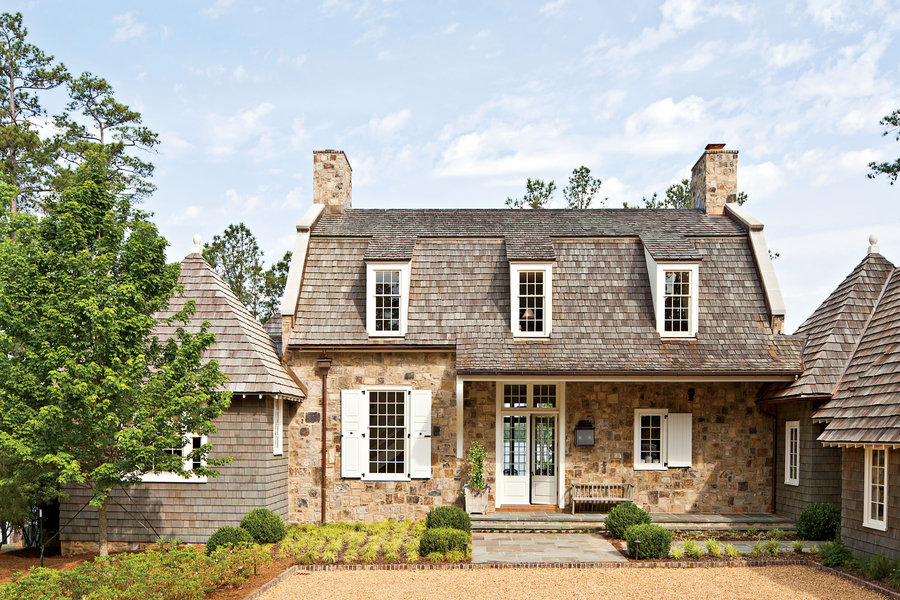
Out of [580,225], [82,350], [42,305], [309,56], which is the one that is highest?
[309,56]

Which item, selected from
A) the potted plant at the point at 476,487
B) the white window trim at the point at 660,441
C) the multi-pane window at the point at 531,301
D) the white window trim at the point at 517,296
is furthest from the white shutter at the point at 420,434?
the white window trim at the point at 660,441

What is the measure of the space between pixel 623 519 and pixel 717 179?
930cm

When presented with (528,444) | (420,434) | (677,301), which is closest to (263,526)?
(420,434)

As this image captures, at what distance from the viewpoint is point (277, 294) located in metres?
26.1

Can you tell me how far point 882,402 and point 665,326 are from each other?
5.20 m

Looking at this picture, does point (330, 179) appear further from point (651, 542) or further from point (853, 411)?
point (853, 411)

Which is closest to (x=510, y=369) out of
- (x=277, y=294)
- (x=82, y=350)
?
(x=82, y=350)

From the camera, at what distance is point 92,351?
10828 mm

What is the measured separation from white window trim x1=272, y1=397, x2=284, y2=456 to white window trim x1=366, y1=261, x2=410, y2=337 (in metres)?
2.41

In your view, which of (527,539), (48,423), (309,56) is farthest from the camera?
(527,539)

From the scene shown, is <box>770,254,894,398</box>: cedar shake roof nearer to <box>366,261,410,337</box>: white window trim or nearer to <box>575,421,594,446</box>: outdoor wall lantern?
<box>575,421,594,446</box>: outdoor wall lantern

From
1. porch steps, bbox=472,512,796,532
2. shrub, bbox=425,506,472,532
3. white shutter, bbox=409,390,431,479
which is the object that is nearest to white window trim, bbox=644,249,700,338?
porch steps, bbox=472,512,796,532

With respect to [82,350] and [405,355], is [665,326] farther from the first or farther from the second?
[82,350]

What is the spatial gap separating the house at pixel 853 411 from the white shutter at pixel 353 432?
8.50m
